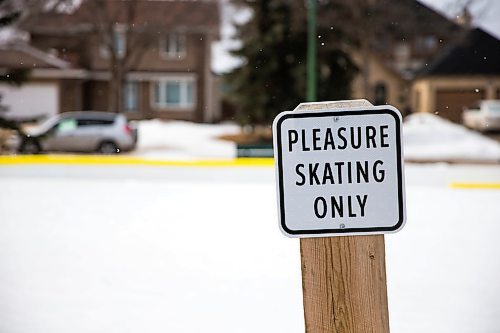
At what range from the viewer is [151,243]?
758cm

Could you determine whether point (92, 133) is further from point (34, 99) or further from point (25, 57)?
point (34, 99)

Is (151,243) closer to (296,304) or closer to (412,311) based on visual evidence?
(296,304)

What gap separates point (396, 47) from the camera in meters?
49.9

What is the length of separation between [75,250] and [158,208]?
3.24m

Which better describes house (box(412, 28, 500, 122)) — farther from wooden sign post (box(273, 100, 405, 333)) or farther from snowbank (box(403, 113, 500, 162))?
wooden sign post (box(273, 100, 405, 333))

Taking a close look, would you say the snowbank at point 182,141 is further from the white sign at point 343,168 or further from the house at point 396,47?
the white sign at point 343,168

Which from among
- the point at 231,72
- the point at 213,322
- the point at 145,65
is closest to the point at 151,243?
the point at 213,322

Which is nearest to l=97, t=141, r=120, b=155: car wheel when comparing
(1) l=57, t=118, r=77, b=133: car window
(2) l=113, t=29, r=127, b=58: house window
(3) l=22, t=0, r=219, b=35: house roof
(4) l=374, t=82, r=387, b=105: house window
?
(1) l=57, t=118, r=77, b=133: car window

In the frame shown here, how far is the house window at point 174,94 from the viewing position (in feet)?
108

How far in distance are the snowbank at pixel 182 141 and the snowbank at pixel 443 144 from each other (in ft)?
18.2

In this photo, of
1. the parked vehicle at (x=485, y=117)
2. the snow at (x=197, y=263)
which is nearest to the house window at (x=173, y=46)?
the parked vehicle at (x=485, y=117)

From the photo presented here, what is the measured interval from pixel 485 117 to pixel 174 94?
41.4 feet

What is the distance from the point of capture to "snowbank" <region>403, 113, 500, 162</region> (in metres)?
21.2

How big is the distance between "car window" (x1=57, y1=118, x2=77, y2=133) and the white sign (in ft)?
64.7
